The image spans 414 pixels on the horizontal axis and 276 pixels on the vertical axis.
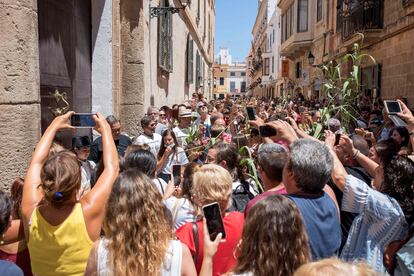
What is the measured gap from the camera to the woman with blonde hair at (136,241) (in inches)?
72.1

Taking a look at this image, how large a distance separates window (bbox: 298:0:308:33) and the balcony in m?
9.98

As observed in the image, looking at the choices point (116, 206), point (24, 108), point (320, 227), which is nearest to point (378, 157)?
point (320, 227)

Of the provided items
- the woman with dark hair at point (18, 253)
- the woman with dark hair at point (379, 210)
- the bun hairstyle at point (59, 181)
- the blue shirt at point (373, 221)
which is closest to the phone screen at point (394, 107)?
the woman with dark hair at point (379, 210)

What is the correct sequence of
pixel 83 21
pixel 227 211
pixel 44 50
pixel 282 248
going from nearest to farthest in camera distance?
pixel 282 248 < pixel 227 211 < pixel 44 50 < pixel 83 21

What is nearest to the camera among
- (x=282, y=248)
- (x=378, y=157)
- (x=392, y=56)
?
(x=282, y=248)

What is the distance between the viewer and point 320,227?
2.33 m

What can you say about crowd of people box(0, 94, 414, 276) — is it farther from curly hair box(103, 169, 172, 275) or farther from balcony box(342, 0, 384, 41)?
balcony box(342, 0, 384, 41)

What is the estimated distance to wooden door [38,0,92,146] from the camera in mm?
4562

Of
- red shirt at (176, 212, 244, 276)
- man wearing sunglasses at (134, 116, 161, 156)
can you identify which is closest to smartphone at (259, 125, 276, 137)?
red shirt at (176, 212, 244, 276)

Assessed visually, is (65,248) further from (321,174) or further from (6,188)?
(6,188)

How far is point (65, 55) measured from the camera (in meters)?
5.11

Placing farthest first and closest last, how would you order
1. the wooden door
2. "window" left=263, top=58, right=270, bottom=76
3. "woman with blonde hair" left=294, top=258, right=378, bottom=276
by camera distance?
"window" left=263, top=58, right=270, bottom=76 < the wooden door < "woman with blonde hair" left=294, top=258, right=378, bottom=276

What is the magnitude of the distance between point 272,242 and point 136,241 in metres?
0.58

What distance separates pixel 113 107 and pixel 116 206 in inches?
180
